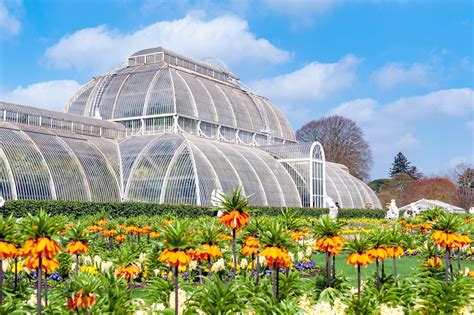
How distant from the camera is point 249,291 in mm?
10516

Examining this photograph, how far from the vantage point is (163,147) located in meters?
41.1

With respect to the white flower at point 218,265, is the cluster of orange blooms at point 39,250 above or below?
above

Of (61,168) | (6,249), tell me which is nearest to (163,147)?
(61,168)

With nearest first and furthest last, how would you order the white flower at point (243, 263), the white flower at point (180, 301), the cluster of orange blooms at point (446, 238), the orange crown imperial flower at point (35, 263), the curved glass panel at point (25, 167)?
the orange crown imperial flower at point (35, 263), the white flower at point (180, 301), the cluster of orange blooms at point (446, 238), the white flower at point (243, 263), the curved glass panel at point (25, 167)

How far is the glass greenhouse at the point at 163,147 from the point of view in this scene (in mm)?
36031

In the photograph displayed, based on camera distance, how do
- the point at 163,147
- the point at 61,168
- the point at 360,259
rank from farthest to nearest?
the point at 163,147, the point at 61,168, the point at 360,259

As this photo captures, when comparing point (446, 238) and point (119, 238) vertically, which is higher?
point (446, 238)

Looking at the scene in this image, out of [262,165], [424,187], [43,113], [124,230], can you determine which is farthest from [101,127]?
[424,187]

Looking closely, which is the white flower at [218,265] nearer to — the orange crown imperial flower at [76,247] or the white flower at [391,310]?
the orange crown imperial flower at [76,247]

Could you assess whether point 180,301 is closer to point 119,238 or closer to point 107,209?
point 119,238

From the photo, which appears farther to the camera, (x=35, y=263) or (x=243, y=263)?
(x=243, y=263)

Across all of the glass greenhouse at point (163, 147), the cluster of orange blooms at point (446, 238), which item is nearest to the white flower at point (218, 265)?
the cluster of orange blooms at point (446, 238)

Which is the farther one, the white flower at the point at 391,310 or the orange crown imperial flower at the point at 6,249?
the white flower at the point at 391,310

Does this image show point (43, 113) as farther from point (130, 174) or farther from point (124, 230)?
point (124, 230)
